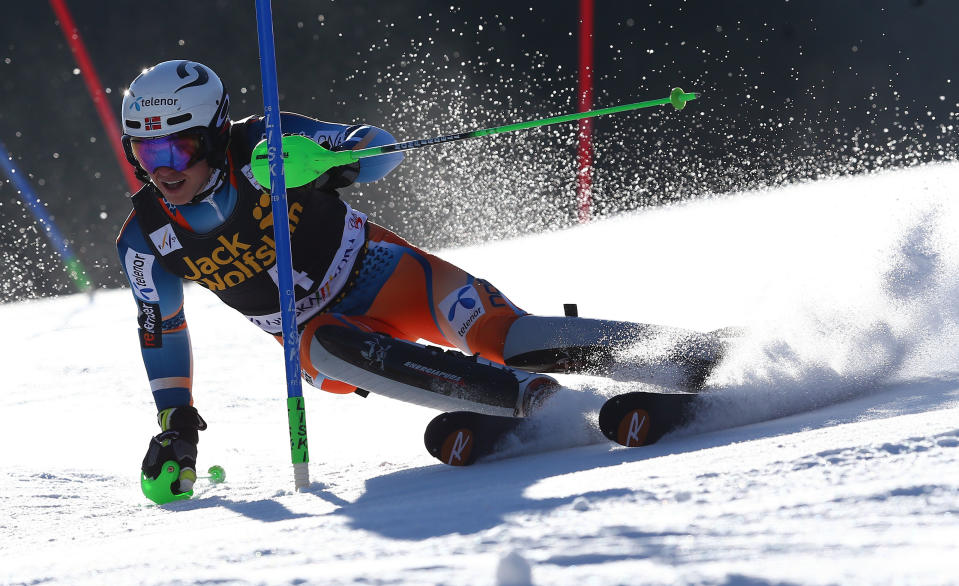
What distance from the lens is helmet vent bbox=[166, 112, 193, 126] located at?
2520 millimetres

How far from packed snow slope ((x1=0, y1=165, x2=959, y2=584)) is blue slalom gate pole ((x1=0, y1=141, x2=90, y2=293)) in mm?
3616

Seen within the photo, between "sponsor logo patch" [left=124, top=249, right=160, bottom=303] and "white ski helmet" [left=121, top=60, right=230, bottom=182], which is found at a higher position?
"white ski helmet" [left=121, top=60, right=230, bottom=182]

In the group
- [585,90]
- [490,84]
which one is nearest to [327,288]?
[490,84]

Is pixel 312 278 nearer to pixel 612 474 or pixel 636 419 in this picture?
pixel 636 419

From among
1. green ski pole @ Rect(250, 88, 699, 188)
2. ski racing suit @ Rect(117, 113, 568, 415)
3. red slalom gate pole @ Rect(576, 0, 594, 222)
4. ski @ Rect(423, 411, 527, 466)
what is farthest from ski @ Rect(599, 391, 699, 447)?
red slalom gate pole @ Rect(576, 0, 594, 222)

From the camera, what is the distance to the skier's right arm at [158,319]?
274 cm

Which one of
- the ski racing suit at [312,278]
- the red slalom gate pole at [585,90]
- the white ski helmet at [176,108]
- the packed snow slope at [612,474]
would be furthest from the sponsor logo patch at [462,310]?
the red slalom gate pole at [585,90]

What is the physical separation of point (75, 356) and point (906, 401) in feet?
17.9

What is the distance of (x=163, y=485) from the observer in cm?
254

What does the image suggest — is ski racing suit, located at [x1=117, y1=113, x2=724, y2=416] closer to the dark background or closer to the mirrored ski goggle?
the mirrored ski goggle

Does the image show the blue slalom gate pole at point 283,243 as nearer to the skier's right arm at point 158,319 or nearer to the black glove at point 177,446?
the black glove at point 177,446

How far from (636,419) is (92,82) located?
814cm

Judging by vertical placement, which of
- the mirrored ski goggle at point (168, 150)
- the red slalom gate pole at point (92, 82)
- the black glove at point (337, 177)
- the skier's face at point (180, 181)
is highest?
the red slalom gate pole at point (92, 82)

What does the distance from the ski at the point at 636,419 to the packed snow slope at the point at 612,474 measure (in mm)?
41
